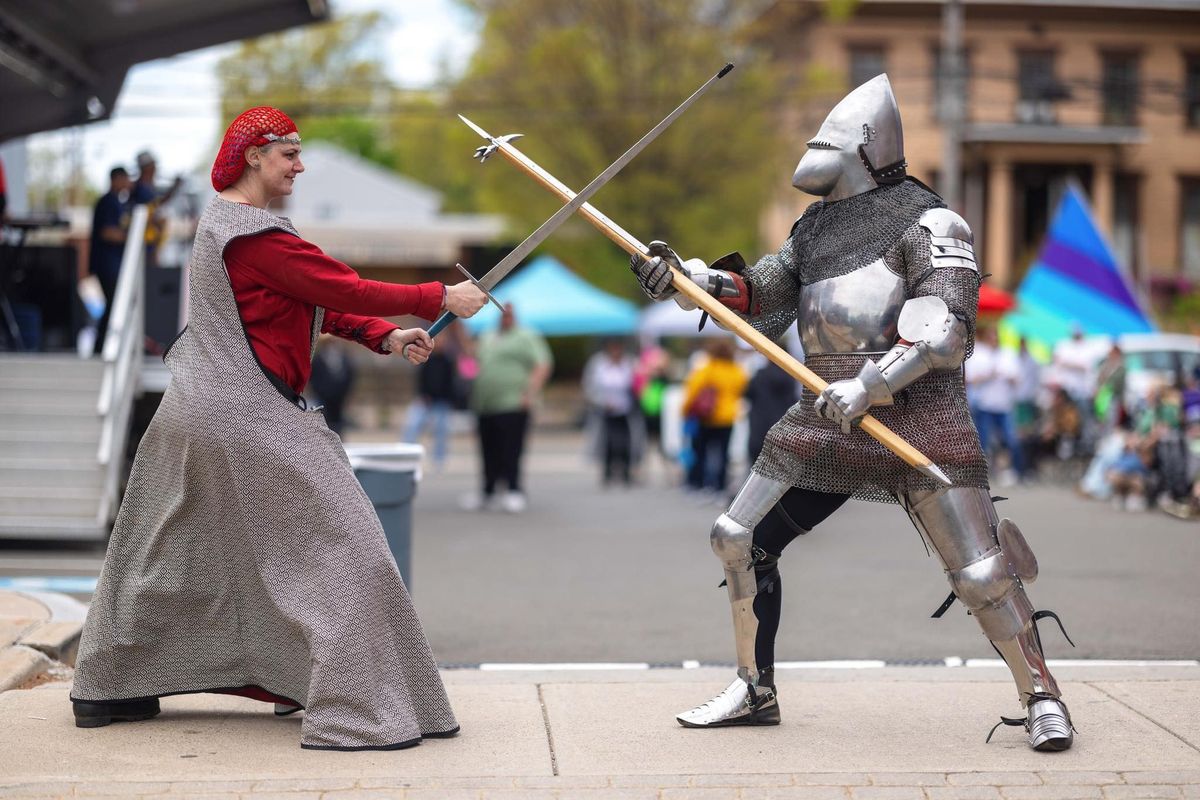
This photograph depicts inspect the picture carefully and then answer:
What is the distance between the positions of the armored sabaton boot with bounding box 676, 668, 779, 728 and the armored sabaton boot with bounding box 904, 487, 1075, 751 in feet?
2.28

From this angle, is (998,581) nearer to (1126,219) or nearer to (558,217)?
(558,217)

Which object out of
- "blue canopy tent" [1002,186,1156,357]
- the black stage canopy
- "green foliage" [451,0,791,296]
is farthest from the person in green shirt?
"green foliage" [451,0,791,296]

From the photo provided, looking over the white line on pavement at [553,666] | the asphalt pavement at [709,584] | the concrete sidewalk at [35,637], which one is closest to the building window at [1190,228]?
the asphalt pavement at [709,584]

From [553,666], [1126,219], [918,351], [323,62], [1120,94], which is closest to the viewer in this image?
[918,351]

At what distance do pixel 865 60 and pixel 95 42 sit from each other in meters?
28.5

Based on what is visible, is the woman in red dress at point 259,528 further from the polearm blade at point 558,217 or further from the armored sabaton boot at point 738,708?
the armored sabaton boot at point 738,708

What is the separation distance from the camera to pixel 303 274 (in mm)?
4547

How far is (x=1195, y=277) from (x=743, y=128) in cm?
1955

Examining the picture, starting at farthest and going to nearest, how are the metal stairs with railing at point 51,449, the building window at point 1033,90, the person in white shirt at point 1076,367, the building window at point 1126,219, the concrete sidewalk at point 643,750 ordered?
the building window at point 1126,219 < the building window at point 1033,90 < the person in white shirt at point 1076,367 < the metal stairs with railing at point 51,449 < the concrete sidewalk at point 643,750

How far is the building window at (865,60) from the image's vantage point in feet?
129

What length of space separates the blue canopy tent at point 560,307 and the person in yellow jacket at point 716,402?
26.9 feet

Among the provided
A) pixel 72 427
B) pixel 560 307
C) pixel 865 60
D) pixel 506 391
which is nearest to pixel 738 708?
pixel 72 427

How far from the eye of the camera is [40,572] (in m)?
8.98

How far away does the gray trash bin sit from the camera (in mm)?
6387
